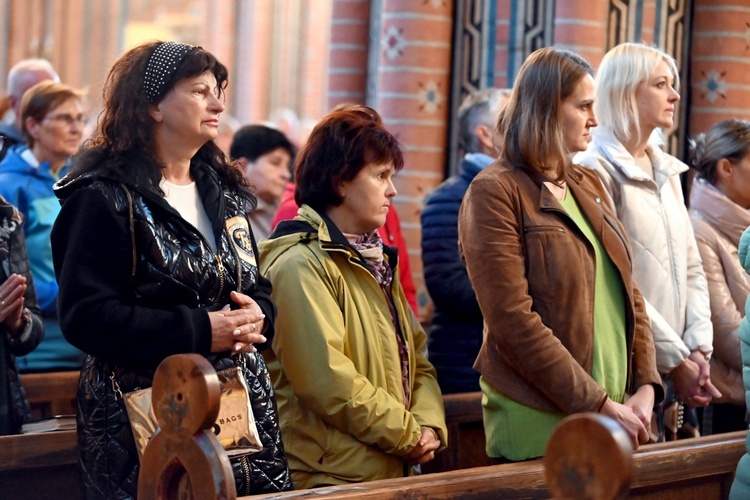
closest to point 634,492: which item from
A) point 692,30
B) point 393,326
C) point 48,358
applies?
point 393,326

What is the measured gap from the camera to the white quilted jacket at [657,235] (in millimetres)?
4031

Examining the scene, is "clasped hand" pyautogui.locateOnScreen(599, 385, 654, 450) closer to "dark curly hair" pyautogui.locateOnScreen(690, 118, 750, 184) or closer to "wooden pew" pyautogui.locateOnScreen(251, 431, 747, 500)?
"wooden pew" pyautogui.locateOnScreen(251, 431, 747, 500)

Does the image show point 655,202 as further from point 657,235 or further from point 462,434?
point 462,434

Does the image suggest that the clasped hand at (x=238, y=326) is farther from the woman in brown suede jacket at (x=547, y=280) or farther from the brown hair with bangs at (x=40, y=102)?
the brown hair with bangs at (x=40, y=102)

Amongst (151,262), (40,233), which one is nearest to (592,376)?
(151,262)

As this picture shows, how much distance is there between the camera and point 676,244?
409cm

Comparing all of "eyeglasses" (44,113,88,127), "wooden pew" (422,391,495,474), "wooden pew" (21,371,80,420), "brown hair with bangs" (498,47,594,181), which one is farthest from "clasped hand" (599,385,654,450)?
"eyeglasses" (44,113,88,127)

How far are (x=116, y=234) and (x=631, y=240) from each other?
193cm

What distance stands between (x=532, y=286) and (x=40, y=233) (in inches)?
93.5

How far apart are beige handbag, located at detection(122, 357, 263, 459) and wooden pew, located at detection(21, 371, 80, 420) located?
173 cm

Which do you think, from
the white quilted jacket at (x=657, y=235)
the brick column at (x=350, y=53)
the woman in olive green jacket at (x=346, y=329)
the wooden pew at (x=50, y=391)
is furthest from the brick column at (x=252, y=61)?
the woman in olive green jacket at (x=346, y=329)

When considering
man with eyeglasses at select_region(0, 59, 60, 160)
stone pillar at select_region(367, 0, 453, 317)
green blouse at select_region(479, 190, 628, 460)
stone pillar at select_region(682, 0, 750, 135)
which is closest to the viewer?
green blouse at select_region(479, 190, 628, 460)

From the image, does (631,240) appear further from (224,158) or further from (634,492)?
(224,158)

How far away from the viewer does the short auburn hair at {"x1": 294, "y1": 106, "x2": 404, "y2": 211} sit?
3.50 meters
